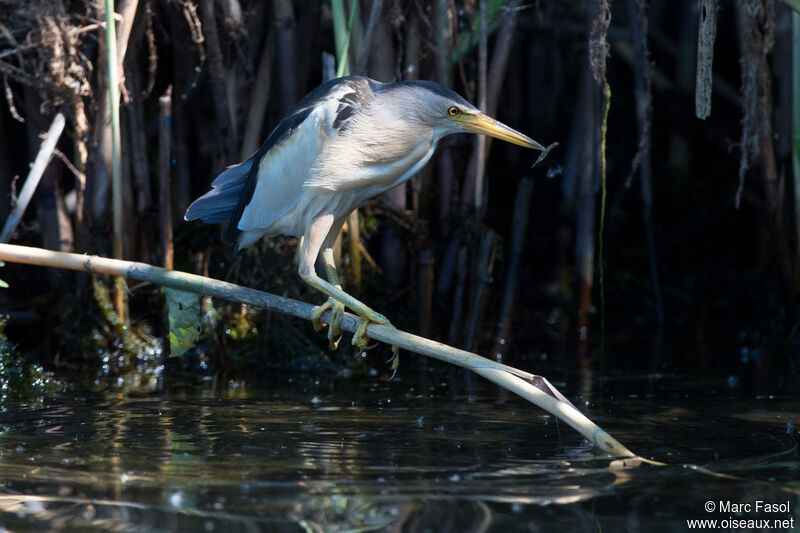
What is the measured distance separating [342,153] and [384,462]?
3.64ft

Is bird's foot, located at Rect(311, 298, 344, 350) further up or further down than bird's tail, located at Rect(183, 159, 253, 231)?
further down

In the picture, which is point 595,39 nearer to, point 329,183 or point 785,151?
point 329,183

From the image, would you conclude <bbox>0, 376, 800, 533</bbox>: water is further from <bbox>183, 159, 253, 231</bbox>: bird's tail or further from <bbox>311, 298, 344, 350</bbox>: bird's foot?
<bbox>183, 159, 253, 231</bbox>: bird's tail

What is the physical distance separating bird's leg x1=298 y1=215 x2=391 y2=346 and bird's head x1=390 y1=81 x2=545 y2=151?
0.51 metres

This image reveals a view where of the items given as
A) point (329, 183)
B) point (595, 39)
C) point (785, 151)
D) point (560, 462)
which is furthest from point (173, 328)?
point (785, 151)

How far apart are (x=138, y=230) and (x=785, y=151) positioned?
3.49 m

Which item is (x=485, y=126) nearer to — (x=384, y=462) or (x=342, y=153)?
(x=342, y=153)

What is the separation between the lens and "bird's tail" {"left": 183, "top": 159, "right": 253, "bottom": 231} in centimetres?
363

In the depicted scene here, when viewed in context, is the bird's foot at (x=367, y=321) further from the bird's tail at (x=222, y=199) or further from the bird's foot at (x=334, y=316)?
the bird's tail at (x=222, y=199)

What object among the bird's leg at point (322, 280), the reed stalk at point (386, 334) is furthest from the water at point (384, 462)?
the bird's leg at point (322, 280)

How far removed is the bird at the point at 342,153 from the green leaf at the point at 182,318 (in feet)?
1.11

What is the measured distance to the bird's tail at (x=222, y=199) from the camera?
143 inches

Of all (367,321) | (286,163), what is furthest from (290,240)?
(367,321)

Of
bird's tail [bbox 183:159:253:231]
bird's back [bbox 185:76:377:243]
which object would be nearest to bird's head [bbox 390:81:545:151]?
bird's back [bbox 185:76:377:243]
